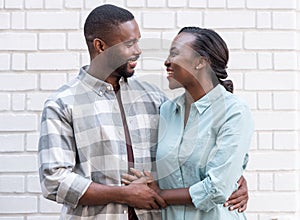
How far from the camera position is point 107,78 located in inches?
97.3

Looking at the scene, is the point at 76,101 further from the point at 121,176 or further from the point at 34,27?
the point at 34,27

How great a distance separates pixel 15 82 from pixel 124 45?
108 cm

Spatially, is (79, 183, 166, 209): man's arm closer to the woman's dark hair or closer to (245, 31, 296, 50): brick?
the woman's dark hair

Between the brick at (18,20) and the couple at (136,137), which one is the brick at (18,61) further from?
the couple at (136,137)

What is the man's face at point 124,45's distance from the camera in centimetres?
240

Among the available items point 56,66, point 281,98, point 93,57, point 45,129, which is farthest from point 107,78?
point 281,98

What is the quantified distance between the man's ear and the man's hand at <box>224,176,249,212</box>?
677 millimetres

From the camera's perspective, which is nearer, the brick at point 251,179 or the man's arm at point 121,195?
the man's arm at point 121,195

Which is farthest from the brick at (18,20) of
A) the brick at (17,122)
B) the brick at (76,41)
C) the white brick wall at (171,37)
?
the brick at (17,122)

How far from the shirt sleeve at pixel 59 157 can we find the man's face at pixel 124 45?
24 centimetres

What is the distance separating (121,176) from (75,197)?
17cm

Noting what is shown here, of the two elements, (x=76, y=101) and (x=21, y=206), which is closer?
(x=76, y=101)

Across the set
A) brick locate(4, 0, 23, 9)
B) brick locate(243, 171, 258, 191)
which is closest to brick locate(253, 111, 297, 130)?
brick locate(243, 171, 258, 191)

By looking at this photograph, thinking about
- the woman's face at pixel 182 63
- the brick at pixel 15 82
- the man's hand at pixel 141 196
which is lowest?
the man's hand at pixel 141 196
